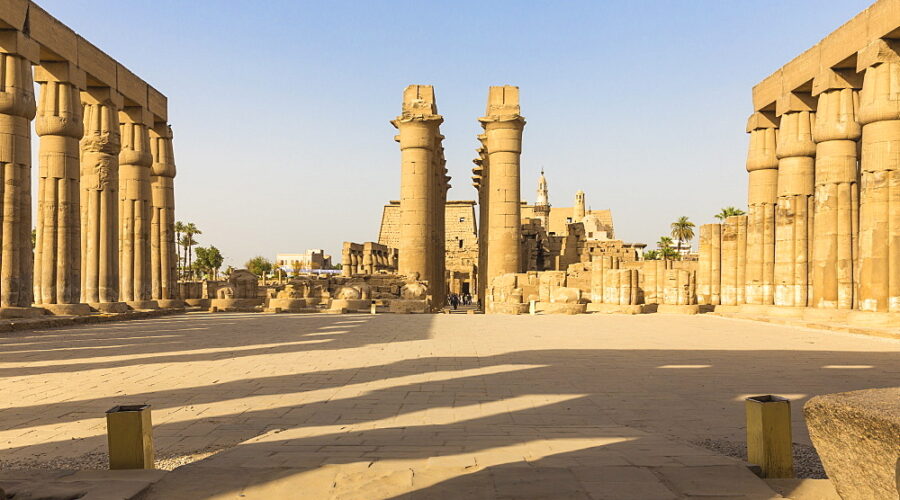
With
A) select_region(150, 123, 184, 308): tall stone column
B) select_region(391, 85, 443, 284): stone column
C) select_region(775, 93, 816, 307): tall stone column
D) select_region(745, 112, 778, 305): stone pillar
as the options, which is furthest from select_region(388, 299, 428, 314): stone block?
select_region(775, 93, 816, 307): tall stone column

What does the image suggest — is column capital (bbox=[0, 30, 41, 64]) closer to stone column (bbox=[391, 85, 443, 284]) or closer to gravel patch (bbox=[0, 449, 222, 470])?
gravel patch (bbox=[0, 449, 222, 470])

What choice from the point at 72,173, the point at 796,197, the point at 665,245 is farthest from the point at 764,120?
the point at 665,245

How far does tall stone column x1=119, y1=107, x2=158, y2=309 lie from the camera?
22547mm

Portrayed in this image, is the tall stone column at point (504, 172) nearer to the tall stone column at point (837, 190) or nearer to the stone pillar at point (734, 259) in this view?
the stone pillar at point (734, 259)

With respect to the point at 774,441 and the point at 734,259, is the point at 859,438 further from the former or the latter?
the point at 734,259

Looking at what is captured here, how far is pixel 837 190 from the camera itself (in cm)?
1706

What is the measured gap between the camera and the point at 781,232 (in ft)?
64.5

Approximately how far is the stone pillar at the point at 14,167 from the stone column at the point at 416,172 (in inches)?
633

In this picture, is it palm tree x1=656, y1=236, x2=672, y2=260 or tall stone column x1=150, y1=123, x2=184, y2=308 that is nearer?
tall stone column x1=150, y1=123, x2=184, y2=308

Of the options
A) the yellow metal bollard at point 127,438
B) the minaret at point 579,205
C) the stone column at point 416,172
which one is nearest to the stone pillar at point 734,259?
the stone column at point 416,172

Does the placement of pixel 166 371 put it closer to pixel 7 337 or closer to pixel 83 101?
pixel 7 337

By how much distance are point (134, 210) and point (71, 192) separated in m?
5.27

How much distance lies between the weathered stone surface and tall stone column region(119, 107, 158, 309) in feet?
75.3

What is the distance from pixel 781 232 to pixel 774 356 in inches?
430
